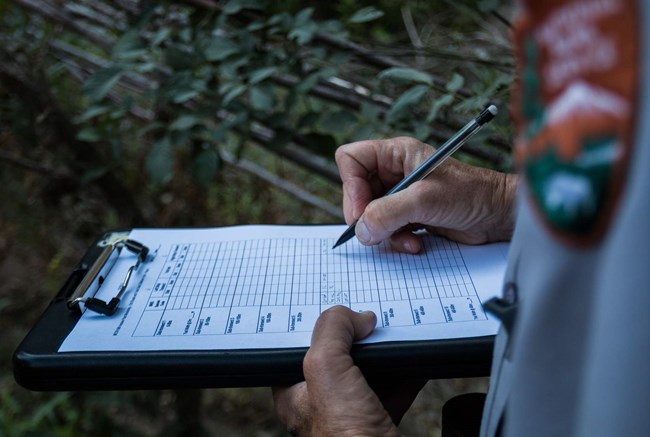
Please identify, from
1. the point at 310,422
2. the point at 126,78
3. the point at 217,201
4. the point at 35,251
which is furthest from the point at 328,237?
the point at 35,251

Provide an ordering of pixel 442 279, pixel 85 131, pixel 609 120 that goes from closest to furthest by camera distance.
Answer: pixel 609 120 < pixel 442 279 < pixel 85 131

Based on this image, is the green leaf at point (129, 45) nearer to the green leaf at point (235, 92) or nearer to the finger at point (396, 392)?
the green leaf at point (235, 92)

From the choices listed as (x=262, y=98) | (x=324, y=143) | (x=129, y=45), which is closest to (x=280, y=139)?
(x=324, y=143)

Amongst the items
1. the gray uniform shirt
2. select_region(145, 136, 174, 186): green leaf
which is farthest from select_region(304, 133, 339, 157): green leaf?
the gray uniform shirt

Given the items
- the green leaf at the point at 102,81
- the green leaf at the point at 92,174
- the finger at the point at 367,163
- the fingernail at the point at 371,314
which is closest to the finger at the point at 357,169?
the finger at the point at 367,163

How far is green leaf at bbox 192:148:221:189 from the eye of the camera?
1560 millimetres

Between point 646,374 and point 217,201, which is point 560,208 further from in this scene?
point 217,201

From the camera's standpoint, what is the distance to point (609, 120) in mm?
302

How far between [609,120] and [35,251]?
7.14ft

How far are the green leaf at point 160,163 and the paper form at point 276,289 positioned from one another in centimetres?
48

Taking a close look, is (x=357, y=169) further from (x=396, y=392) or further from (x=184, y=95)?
(x=184, y=95)

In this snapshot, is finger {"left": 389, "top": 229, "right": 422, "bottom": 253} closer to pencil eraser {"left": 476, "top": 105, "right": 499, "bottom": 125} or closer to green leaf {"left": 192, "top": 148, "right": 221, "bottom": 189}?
pencil eraser {"left": 476, "top": 105, "right": 499, "bottom": 125}

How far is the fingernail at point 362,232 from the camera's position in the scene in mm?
970

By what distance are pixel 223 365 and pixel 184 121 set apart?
0.91 metres
